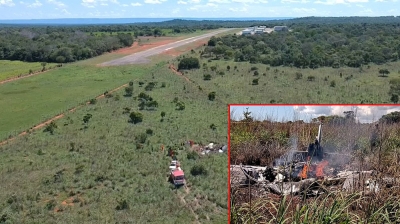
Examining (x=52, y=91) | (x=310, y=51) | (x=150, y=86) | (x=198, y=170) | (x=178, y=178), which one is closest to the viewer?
(x=178, y=178)

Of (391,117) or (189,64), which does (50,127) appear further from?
(391,117)

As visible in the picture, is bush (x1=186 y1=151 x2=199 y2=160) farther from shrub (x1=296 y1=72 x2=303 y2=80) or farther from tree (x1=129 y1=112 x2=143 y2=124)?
shrub (x1=296 y1=72 x2=303 y2=80)

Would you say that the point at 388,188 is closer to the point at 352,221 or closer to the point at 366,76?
the point at 352,221

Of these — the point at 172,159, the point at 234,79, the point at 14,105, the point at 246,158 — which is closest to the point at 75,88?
the point at 14,105

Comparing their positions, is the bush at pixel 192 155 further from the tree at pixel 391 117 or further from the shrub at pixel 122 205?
the tree at pixel 391 117

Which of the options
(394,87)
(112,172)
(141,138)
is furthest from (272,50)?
(112,172)

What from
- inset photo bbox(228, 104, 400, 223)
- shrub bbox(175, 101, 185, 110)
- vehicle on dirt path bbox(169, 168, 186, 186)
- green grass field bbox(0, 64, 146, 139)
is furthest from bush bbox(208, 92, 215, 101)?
inset photo bbox(228, 104, 400, 223)
